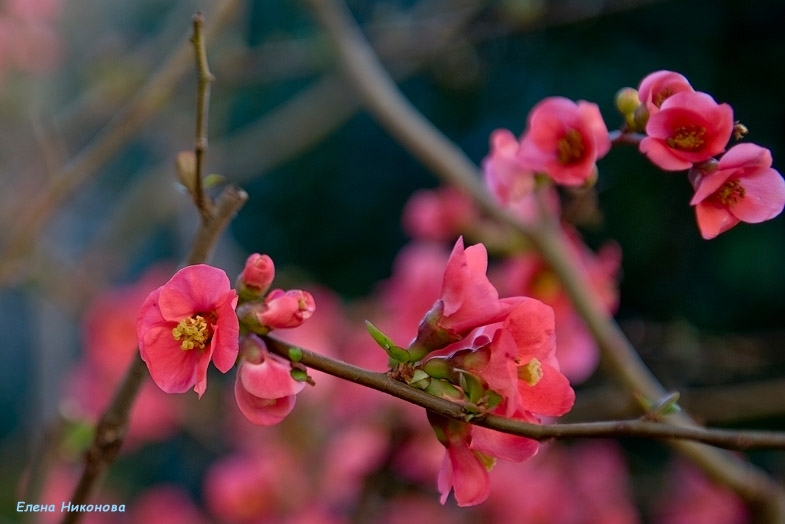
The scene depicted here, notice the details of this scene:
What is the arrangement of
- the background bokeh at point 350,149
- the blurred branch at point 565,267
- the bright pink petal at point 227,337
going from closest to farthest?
1. the bright pink petal at point 227,337
2. the blurred branch at point 565,267
3. the background bokeh at point 350,149

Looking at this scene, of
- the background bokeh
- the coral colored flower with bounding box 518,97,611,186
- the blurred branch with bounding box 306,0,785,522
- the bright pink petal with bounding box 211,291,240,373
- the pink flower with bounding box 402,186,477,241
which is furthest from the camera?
the background bokeh

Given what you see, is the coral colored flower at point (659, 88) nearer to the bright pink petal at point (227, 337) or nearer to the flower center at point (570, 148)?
A: the flower center at point (570, 148)

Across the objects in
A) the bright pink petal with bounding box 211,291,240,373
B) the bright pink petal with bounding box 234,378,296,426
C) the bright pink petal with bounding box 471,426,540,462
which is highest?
the bright pink petal with bounding box 211,291,240,373

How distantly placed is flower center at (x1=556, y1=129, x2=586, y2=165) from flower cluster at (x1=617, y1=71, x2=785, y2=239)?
59 mm

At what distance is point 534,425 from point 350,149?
47.8 inches

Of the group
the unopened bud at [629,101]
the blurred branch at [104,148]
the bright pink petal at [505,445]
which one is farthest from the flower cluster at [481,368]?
the blurred branch at [104,148]

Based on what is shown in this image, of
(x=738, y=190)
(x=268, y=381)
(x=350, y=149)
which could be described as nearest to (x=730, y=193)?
(x=738, y=190)

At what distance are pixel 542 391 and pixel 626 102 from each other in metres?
0.14

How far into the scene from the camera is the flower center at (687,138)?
1.00 ft

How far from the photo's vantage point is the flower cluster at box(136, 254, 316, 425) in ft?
0.89

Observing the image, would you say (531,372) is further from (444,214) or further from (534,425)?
(444,214)

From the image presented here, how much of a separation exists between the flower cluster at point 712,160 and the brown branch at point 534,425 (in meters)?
0.09

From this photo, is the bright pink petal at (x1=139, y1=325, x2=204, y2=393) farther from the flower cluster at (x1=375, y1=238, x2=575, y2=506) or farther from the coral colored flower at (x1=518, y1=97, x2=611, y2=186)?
the coral colored flower at (x1=518, y1=97, x2=611, y2=186)

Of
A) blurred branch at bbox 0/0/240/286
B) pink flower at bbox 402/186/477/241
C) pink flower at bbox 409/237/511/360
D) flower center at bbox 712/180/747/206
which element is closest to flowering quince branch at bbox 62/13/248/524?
pink flower at bbox 409/237/511/360
